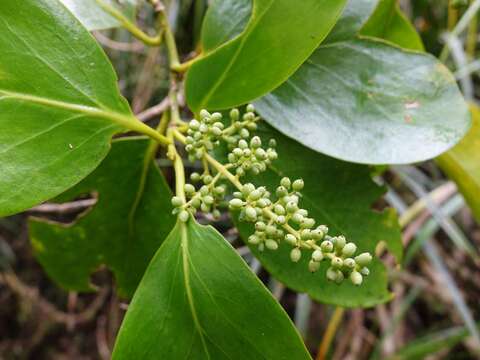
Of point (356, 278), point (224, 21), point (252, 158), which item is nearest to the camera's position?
point (356, 278)

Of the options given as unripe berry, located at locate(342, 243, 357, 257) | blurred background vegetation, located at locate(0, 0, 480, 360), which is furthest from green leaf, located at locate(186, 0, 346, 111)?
blurred background vegetation, located at locate(0, 0, 480, 360)

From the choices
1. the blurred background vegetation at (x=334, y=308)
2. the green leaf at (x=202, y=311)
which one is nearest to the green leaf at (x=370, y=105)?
the green leaf at (x=202, y=311)

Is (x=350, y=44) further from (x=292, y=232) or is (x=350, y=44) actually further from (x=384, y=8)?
Result: (x=292, y=232)

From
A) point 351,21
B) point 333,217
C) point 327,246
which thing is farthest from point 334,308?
point 327,246

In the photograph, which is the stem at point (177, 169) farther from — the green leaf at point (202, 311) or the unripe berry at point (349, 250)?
the unripe berry at point (349, 250)

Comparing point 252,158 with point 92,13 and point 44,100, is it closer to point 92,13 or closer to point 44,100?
point 44,100

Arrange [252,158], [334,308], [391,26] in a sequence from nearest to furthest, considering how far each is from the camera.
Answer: [252,158] < [391,26] < [334,308]
